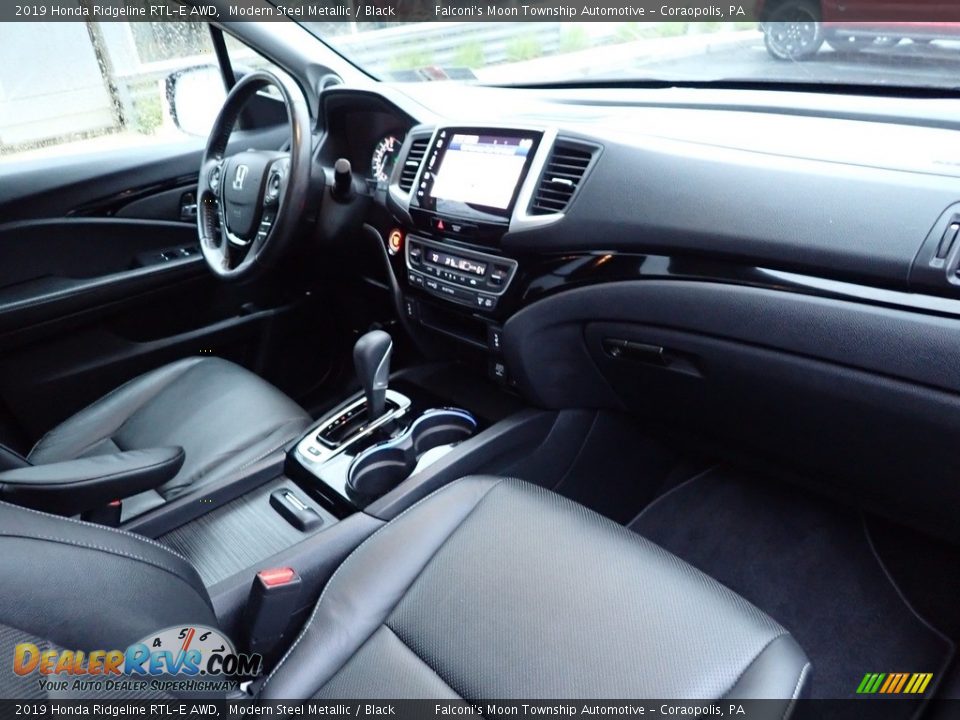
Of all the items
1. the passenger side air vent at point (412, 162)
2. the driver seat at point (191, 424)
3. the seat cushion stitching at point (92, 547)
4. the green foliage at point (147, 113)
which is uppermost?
the green foliage at point (147, 113)

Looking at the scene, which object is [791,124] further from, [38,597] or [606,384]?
[38,597]

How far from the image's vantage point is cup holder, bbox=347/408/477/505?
4.55ft

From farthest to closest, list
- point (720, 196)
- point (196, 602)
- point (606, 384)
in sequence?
point (606, 384)
point (720, 196)
point (196, 602)

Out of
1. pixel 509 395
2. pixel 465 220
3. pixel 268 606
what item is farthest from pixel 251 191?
pixel 268 606

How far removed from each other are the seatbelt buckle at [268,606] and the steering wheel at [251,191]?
92 cm

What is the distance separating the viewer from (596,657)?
0.94 meters

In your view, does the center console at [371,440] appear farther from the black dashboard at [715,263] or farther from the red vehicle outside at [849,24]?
the red vehicle outside at [849,24]

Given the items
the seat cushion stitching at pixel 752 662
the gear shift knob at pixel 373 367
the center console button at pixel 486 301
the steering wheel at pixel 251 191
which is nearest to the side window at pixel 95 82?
the steering wheel at pixel 251 191

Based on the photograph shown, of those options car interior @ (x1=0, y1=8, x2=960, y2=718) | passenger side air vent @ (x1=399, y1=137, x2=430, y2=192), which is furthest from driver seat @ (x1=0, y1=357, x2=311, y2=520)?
passenger side air vent @ (x1=399, y1=137, x2=430, y2=192)

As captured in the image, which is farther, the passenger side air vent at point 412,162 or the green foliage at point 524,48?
the green foliage at point 524,48

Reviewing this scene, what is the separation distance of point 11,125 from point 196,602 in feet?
6.02

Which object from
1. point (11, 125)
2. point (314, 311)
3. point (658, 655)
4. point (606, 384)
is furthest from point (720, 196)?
point (11, 125)

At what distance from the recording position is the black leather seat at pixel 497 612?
2.60ft

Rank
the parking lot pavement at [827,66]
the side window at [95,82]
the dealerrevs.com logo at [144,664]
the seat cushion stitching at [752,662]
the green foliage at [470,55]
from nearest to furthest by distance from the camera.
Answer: the dealerrevs.com logo at [144,664]
the seat cushion stitching at [752,662]
the parking lot pavement at [827,66]
the green foliage at [470,55]
the side window at [95,82]
